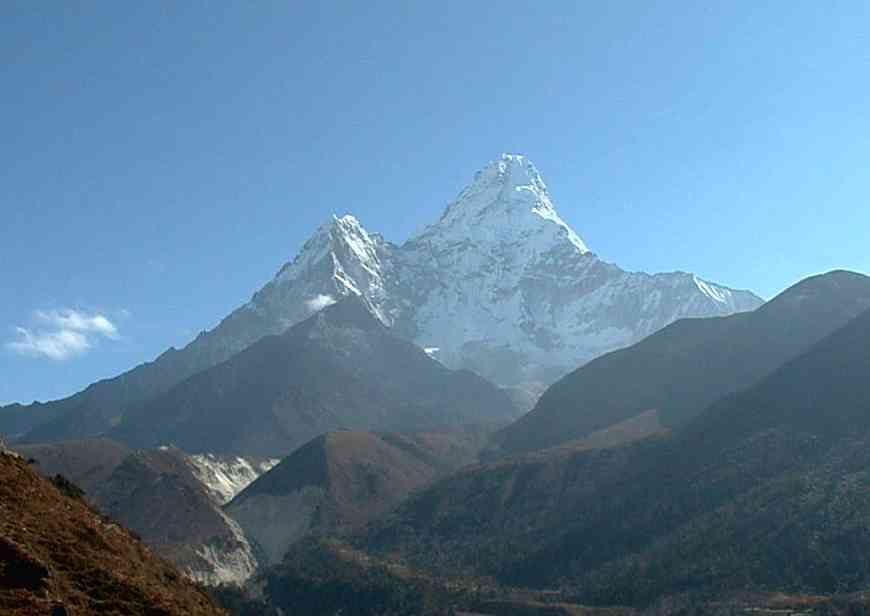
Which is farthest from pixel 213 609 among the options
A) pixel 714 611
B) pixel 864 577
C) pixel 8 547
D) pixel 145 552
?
pixel 864 577

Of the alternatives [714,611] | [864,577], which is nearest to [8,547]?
[714,611]

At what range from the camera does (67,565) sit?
6094 cm

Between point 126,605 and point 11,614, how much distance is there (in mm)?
9096

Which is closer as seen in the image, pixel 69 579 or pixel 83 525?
pixel 69 579

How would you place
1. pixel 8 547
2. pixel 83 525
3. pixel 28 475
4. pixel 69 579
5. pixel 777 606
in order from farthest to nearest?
pixel 777 606 < pixel 28 475 < pixel 83 525 < pixel 69 579 < pixel 8 547

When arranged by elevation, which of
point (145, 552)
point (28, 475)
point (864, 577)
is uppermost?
point (28, 475)

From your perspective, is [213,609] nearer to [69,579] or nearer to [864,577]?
[69,579]

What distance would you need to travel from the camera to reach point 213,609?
237 ft

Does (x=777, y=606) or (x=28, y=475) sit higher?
(x=28, y=475)

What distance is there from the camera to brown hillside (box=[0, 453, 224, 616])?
179ft

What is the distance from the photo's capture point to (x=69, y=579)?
5928 centimetres

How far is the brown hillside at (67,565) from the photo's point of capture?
54438 millimetres

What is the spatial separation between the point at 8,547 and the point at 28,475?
21764mm

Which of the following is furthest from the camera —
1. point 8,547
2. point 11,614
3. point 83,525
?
point 83,525
